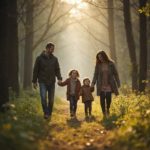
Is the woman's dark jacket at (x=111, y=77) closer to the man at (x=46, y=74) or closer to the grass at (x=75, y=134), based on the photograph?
the grass at (x=75, y=134)

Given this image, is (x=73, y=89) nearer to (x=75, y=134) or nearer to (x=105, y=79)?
(x=105, y=79)

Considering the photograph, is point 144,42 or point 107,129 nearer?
point 107,129

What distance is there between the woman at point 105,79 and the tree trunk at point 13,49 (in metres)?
5.21

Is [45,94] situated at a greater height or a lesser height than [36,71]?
lesser

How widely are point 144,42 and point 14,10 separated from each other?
18.2 ft

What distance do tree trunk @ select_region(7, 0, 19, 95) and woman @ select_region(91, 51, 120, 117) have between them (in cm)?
521

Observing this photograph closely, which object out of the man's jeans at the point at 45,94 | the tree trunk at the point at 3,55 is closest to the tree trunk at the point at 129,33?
the man's jeans at the point at 45,94

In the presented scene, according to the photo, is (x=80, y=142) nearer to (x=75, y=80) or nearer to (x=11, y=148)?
(x=11, y=148)

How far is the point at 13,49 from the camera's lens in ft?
63.4

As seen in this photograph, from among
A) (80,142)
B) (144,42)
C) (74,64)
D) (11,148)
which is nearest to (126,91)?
(144,42)

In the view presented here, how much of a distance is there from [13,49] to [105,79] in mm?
6262

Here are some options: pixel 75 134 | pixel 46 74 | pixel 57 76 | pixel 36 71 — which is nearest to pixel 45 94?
pixel 46 74

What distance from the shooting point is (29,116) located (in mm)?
12102

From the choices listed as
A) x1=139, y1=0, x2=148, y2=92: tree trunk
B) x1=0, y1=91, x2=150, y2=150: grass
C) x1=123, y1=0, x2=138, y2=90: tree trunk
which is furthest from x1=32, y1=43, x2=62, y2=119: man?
x1=123, y1=0, x2=138, y2=90: tree trunk
